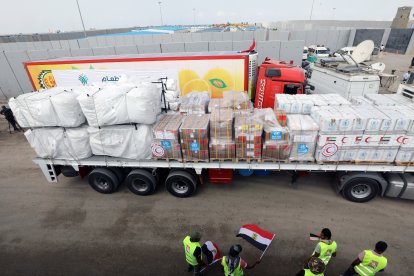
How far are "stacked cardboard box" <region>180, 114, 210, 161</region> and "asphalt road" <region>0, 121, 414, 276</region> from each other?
4.92 feet

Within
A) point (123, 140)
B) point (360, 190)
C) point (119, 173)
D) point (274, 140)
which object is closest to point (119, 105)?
point (123, 140)

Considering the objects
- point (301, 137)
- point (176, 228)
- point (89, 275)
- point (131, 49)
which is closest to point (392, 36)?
point (131, 49)

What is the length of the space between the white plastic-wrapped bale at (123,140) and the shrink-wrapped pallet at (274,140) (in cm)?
294

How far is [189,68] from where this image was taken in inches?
350

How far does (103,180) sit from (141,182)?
1199 millimetres

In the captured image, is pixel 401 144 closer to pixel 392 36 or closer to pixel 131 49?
pixel 131 49

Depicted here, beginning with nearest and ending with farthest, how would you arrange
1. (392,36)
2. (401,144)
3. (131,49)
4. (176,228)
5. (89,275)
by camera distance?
(89,275)
(401,144)
(176,228)
(131,49)
(392,36)

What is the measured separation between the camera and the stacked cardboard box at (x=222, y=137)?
5.51 meters

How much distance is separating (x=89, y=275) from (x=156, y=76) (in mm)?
6985

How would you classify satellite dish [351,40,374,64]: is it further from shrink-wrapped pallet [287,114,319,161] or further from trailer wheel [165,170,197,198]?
trailer wheel [165,170,197,198]

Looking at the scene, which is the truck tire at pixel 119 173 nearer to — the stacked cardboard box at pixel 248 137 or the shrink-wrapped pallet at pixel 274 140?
the stacked cardboard box at pixel 248 137

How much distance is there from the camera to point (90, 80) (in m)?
9.86

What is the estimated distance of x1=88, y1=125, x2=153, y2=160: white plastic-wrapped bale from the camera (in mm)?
5832

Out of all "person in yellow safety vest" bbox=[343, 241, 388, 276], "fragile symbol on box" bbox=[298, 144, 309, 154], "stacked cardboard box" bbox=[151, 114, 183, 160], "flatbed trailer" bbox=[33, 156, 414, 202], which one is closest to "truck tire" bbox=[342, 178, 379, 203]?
"flatbed trailer" bbox=[33, 156, 414, 202]
